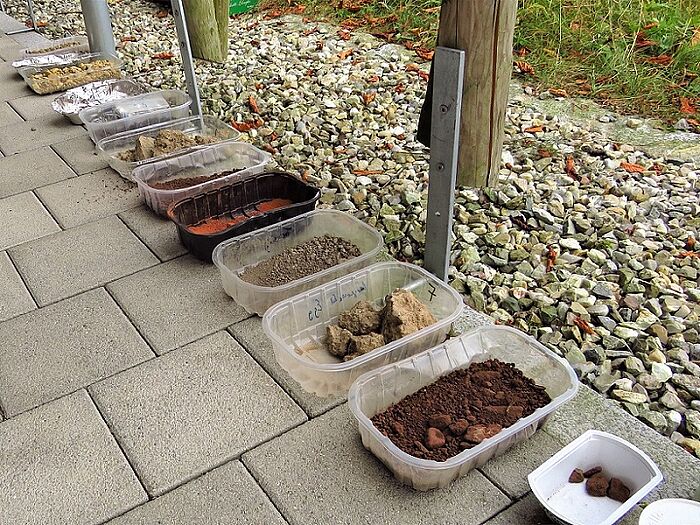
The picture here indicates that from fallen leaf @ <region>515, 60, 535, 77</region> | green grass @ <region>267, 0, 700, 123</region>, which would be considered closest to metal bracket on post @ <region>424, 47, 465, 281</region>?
green grass @ <region>267, 0, 700, 123</region>

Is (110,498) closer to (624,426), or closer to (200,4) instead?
(624,426)

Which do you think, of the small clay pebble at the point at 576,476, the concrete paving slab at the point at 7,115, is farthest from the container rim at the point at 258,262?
the concrete paving slab at the point at 7,115

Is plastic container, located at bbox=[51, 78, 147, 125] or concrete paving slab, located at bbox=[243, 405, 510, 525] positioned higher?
plastic container, located at bbox=[51, 78, 147, 125]

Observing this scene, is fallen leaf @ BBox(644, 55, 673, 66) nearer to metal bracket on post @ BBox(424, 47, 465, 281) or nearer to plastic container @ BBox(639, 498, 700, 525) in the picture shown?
metal bracket on post @ BBox(424, 47, 465, 281)

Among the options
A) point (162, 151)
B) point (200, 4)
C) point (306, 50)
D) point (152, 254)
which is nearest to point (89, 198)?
point (162, 151)

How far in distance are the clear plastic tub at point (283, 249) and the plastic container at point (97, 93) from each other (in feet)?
6.72

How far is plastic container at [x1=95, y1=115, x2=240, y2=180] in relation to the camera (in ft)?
11.0

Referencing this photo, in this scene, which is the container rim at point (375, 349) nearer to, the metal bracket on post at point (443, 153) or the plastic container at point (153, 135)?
the metal bracket on post at point (443, 153)

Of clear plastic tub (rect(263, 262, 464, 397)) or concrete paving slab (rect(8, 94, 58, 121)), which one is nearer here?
clear plastic tub (rect(263, 262, 464, 397))

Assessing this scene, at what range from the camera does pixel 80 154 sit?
3.78m

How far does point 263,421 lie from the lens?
205 cm

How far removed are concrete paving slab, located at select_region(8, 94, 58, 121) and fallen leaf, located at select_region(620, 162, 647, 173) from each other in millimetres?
3299

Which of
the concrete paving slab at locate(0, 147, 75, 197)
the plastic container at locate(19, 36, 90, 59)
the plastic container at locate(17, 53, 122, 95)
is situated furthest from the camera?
the plastic container at locate(19, 36, 90, 59)

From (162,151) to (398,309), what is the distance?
1744 mm
